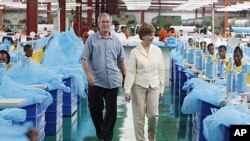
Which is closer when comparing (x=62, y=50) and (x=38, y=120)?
(x=38, y=120)

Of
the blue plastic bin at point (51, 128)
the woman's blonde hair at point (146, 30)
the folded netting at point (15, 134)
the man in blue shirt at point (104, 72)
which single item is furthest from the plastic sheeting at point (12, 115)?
the folded netting at point (15, 134)

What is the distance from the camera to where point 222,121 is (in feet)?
12.4

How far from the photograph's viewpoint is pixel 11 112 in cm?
455

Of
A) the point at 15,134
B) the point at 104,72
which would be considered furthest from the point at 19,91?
the point at 15,134

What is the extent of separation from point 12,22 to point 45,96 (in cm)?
3061

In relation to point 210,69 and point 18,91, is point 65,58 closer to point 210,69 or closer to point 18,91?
point 210,69

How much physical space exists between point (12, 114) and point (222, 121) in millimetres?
1948

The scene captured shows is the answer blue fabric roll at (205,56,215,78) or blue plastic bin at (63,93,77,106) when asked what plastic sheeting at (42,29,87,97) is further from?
blue fabric roll at (205,56,215,78)

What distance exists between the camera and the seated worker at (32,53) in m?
7.98

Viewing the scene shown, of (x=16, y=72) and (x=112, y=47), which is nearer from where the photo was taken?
(x=112, y=47)

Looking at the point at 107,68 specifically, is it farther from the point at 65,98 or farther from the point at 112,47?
the point at 65,98

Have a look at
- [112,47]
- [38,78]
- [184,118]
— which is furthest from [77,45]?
[112,47]

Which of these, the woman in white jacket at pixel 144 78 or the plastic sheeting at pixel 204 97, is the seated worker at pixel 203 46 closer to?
the plastic sheeting at pixel 204 97

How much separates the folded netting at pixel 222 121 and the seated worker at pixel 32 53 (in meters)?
4.61
